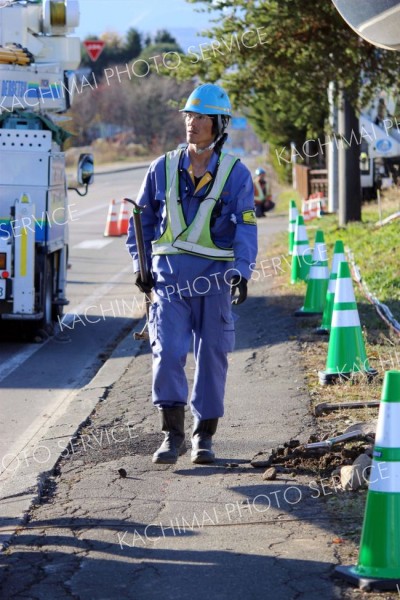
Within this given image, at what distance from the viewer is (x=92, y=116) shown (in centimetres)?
8612

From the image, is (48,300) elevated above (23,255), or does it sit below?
below

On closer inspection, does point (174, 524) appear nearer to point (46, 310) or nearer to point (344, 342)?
point (344, 342)

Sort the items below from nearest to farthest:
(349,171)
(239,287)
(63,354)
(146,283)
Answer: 1. (239,287)
2. (146,283)
3. (63,354)
4. (349,171)

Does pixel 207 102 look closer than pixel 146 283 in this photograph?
Yes

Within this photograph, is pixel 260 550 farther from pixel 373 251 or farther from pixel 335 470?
pixel 373 251

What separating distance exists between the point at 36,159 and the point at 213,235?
20.0 feet

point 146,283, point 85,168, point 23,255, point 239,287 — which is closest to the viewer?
point 239,287

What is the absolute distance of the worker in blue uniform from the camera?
6.51 m

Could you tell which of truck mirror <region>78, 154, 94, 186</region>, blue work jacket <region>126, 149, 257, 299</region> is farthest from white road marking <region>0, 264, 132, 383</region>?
blue work jacket <region>126, 149, 257, 299</region>

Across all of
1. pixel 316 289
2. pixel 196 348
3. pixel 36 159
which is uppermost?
pixel 36 159

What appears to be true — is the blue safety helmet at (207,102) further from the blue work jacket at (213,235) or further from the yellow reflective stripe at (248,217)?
the yellow reflective stripe at (248,217)

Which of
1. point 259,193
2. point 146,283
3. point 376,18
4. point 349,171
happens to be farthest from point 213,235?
point 259,193

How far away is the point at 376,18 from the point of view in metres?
4.59

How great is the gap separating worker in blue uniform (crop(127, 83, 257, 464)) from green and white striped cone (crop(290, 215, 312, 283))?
8.21 m
